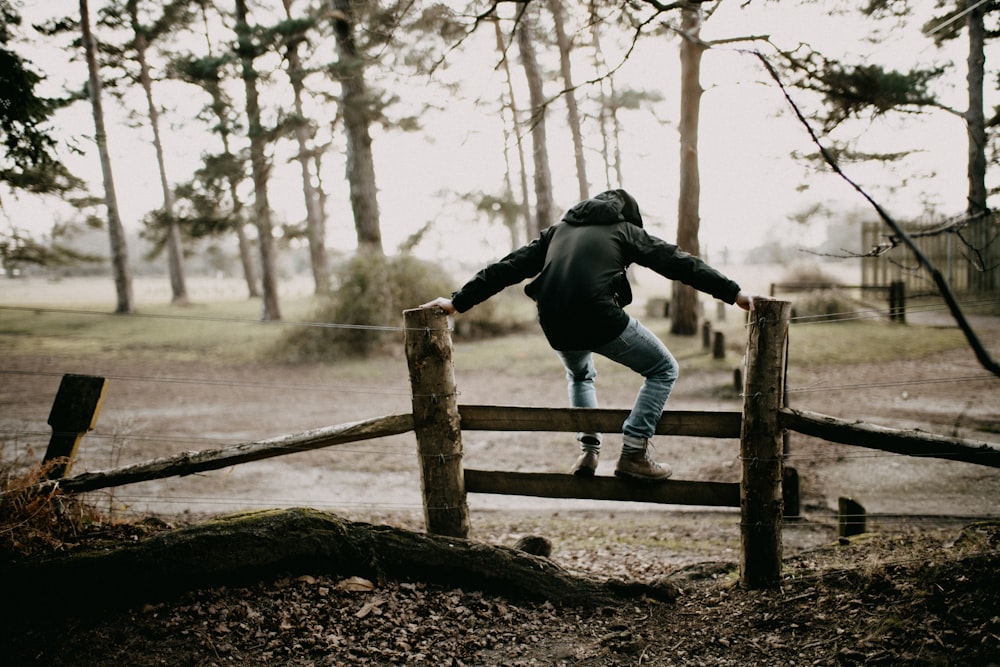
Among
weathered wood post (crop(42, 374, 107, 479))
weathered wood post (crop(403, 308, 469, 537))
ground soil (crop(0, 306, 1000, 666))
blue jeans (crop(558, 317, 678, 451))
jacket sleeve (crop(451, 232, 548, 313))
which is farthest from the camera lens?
weathered wood post (crop(42, 374, 107, 479))

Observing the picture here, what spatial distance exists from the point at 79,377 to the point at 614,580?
12.2ft

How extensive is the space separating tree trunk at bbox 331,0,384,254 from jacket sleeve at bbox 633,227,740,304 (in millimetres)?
12567

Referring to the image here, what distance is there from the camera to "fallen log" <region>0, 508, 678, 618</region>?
10.9 feet

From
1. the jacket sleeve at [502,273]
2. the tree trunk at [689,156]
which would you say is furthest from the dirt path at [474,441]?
the tree trunk at [689,156]

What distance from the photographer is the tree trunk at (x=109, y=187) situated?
757 inches

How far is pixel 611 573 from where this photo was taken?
4.52 metres

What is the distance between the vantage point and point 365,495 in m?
6.69

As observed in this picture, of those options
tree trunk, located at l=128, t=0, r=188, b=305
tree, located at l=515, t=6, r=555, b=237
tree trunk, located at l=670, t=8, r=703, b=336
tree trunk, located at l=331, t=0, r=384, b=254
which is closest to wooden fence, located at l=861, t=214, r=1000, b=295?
tree trunk, located at l=670, t=8, r=703, b=336

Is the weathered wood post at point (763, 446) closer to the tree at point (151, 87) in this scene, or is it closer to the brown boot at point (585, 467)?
the brown boot at point (585, 467)

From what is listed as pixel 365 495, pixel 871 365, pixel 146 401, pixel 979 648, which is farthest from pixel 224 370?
pixel 979 648

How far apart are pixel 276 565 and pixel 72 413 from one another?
73.4 inches

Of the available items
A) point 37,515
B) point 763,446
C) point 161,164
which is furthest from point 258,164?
point 763,446

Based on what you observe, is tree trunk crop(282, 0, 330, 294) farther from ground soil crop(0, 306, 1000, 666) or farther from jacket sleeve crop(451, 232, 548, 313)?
jacket sleeve crop(451, 232, 548, 313)

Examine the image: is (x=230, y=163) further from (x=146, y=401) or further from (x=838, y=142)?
(x=838, y=142)
